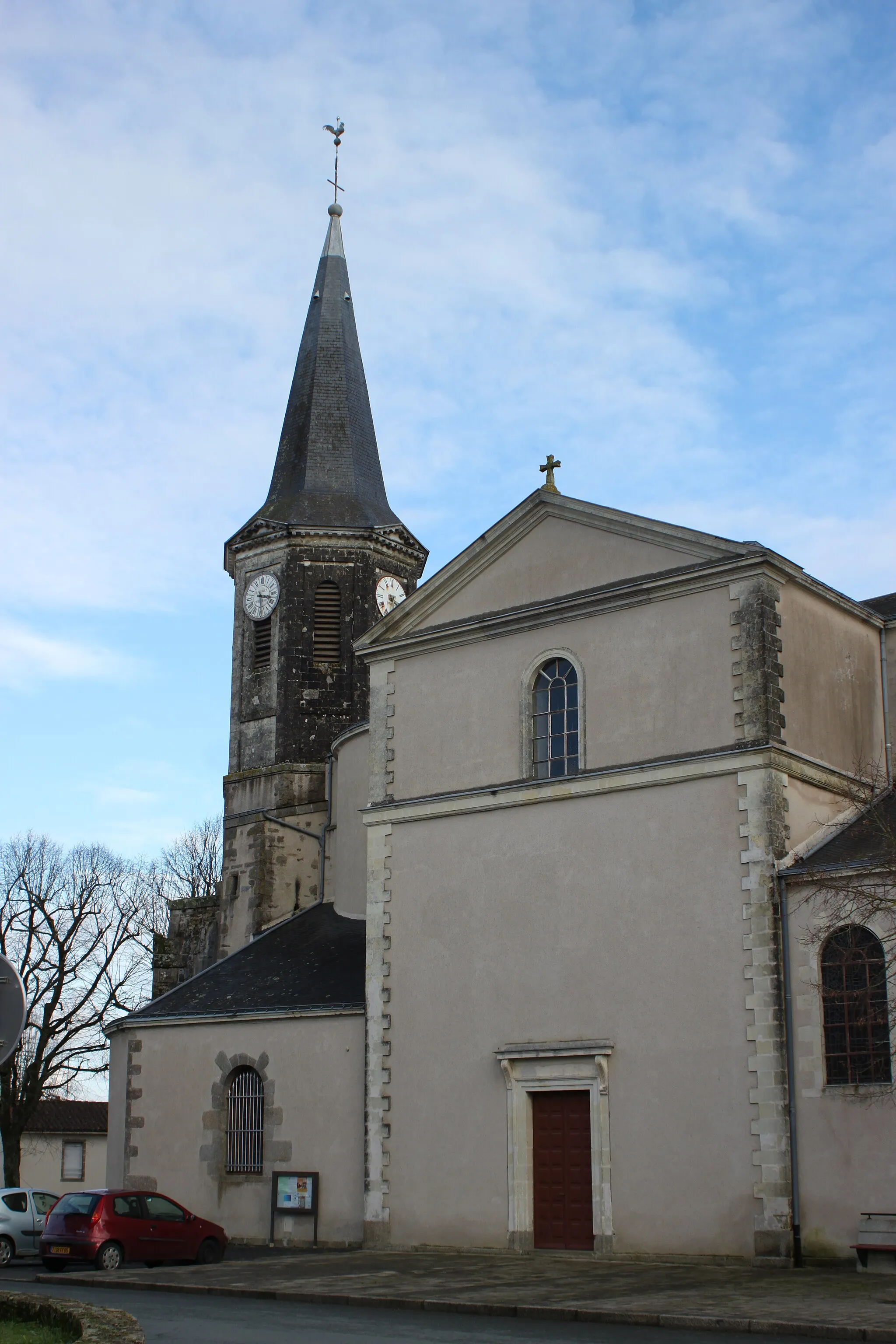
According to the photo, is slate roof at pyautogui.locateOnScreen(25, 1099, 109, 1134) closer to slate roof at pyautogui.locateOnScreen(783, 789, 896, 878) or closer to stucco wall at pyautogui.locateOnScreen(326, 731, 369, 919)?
stucco wall at pyautogui.locateOnScreen(326, 731, 369, 919)

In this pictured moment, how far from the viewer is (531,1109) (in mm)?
20422

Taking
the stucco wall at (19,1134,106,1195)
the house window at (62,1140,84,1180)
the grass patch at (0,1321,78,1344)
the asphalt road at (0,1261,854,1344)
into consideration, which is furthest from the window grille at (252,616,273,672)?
the grass patch at (0,1321,78,1344)

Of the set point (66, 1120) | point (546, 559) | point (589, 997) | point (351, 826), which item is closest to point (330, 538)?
point (351, 826)

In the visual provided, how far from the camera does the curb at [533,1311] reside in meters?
11.9

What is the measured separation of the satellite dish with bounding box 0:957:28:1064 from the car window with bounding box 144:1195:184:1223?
13.9m

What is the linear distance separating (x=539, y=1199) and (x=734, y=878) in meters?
5.22

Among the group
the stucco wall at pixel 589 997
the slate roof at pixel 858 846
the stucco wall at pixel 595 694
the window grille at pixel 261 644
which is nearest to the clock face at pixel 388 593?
the window grille at pixel 261 644

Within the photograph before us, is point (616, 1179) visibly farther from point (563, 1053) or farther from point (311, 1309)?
point (311, 1309)

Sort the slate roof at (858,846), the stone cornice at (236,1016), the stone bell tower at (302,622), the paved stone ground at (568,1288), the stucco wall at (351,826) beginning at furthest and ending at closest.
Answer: the stone bell tower at (302,622) → the stucco wall at (351,826) → the stone cornice at (236,1016) → the slate roof at (858,846) → the paved stone ground at (568,1288)

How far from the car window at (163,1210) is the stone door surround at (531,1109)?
4.61 metres

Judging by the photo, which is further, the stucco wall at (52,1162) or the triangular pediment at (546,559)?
the stucco wall at (52,1162)

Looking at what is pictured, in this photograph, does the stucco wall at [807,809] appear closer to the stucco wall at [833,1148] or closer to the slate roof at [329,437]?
the stucco wall at [833,1148]

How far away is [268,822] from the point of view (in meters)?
33.1

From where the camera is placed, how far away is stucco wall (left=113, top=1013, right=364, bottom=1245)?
74.4 feet
